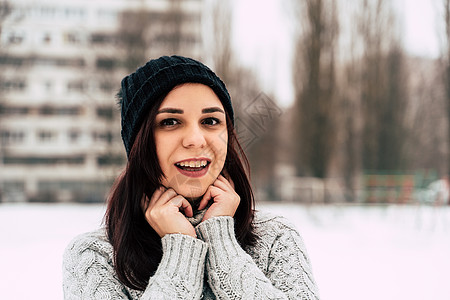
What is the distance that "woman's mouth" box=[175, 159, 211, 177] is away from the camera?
1171 millimetres

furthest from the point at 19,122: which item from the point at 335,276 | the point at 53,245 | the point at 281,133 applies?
the point at 335,276

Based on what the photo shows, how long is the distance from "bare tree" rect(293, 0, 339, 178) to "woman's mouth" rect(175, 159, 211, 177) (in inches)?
438

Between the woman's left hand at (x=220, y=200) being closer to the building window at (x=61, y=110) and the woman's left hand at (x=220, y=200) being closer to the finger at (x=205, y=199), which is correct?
the finger at (x=205, y=199)

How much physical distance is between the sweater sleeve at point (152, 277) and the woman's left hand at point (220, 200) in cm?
11

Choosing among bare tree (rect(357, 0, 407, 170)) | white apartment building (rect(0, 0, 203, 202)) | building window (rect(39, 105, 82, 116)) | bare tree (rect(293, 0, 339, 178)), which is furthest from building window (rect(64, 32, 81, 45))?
bare tree (rect(293, 0, 339, 178))

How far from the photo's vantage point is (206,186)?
1228mm

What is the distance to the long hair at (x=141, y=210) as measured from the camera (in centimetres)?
116

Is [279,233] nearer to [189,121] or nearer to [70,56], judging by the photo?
[189,121]

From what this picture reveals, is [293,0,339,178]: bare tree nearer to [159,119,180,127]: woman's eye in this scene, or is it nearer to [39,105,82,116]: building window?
[159,119,180,127]: woman's eye

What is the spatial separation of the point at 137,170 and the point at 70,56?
3370cm

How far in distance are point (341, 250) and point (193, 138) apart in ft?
18.7

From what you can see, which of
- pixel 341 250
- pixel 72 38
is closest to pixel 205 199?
pixel 341 250

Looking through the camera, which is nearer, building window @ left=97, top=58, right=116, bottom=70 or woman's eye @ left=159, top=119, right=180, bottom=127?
woman's eye @ left=159, top=119, right=180, bottom=127

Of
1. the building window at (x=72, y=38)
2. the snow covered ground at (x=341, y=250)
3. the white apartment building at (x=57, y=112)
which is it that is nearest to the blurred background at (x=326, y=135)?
the snow covered ground at (x=341, y=250)
